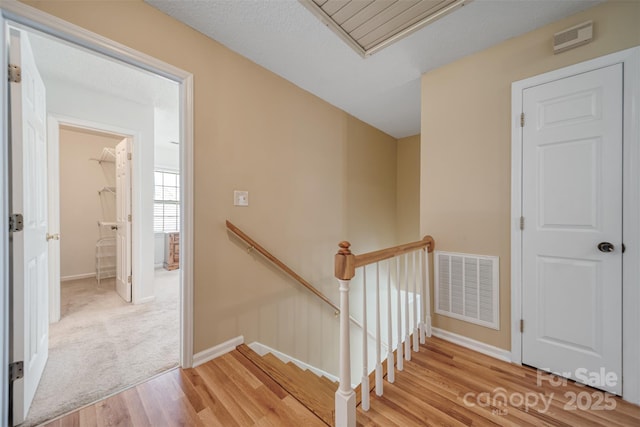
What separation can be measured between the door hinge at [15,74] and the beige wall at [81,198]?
11.1 feet

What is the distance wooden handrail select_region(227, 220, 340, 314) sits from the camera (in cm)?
198

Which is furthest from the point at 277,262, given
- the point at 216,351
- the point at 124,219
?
the point at 124,219

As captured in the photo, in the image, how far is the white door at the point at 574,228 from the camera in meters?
1.52

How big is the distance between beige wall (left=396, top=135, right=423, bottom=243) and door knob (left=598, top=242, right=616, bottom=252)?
2.52 m

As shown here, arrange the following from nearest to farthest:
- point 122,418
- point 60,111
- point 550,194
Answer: point 122,418
point 550,194
point 60,111

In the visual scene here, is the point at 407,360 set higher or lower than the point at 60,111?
lower

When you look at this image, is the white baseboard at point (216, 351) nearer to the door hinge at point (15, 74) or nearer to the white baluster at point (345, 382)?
the white baluster at point (345, 382)

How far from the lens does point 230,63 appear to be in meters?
2.02

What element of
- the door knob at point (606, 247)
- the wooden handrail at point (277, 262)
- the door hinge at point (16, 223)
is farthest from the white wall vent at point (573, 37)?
the door hinge at point (16, 223)

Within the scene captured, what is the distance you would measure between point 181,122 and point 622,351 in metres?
3.26

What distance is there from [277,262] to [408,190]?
2.89 meters

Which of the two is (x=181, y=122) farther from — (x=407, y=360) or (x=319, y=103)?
(x=407, y=360)

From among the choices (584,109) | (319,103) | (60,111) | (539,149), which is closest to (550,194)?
(539,149)

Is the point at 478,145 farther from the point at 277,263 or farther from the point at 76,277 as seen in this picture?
the point at 76,277
